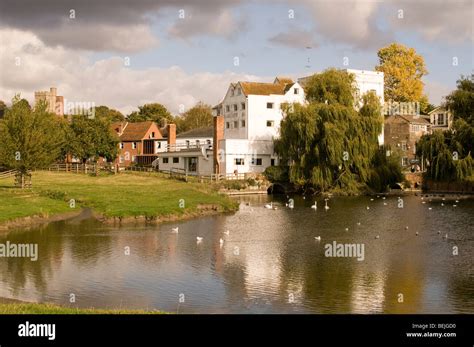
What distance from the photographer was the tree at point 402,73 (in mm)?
108375

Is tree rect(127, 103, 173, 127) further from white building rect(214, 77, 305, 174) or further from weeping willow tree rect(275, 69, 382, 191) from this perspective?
weeping willow tree rect(275, 69, 382, 191)

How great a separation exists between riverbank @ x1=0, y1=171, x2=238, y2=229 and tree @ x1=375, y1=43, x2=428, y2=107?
5521 cm

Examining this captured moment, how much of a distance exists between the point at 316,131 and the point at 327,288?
48.9 metres

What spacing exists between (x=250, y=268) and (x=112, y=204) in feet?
73.8

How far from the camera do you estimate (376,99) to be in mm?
74875

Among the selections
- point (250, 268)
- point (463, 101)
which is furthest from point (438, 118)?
point (250, 268)

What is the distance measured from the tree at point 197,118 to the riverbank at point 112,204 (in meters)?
68.0

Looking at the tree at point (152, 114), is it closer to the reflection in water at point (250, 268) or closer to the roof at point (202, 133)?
the roof at point (202, 133)

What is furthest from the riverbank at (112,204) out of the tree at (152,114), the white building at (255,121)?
the tree at (152,114)

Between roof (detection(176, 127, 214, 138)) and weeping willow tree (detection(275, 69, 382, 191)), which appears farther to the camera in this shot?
roof (detection(176, 127, 214, 138))

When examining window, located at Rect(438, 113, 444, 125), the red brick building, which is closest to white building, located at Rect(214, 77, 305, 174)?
the red brick building

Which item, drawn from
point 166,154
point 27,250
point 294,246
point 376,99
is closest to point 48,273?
point 27,250

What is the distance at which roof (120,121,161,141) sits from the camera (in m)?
105
